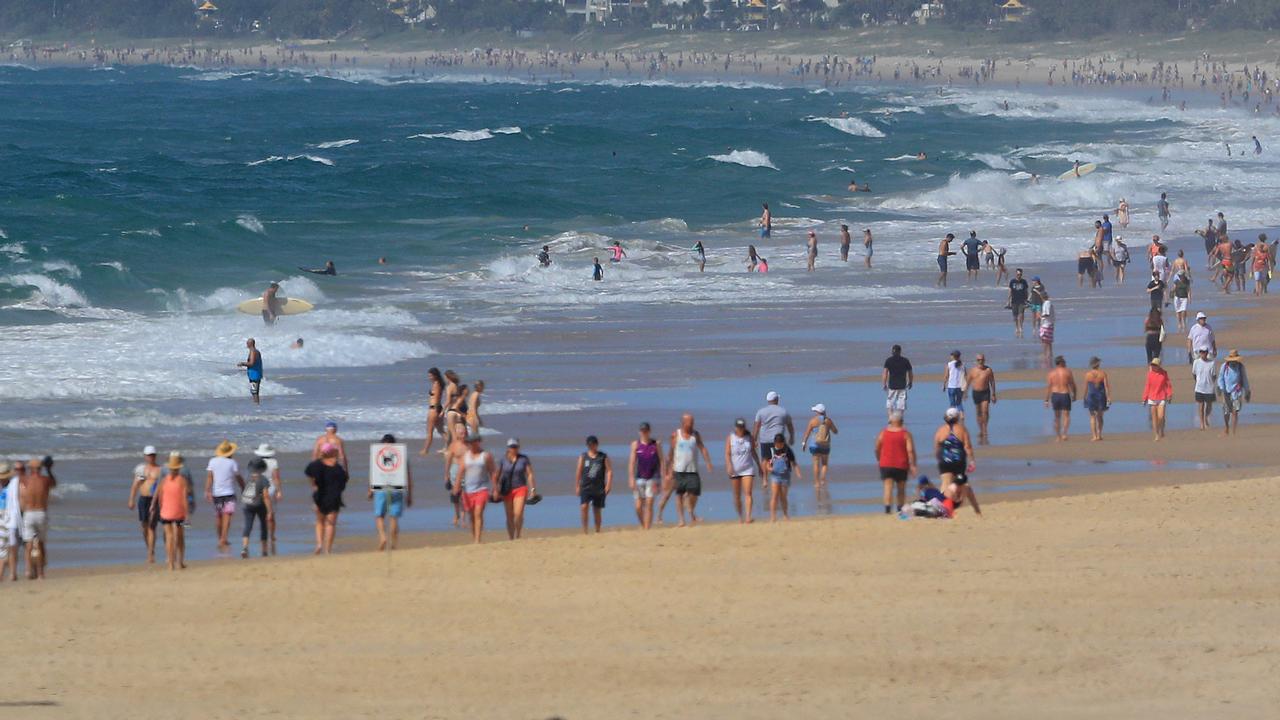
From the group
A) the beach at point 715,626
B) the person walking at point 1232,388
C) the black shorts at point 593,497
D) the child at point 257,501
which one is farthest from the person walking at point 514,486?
the person walking at point 1232,388

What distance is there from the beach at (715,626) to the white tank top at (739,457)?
801 millimetres

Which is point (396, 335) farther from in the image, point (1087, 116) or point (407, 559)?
point (1087, 116)

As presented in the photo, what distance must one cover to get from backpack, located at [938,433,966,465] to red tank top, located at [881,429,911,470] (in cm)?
55

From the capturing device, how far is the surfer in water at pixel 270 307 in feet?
102

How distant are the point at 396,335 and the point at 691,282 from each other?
9370 millimetres

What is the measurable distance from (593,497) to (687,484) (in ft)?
2.85

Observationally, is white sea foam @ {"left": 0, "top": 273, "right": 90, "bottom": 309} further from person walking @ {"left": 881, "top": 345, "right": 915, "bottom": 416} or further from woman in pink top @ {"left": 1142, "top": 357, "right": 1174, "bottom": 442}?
woman in pink top @ {"left": 1142, "top": 357, "right": 1174, "bottom": 442}

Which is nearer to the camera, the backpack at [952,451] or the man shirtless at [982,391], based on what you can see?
the backpack at [952,451]

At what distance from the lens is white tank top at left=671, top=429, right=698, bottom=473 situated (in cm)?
1661

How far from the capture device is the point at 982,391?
21.2 meters

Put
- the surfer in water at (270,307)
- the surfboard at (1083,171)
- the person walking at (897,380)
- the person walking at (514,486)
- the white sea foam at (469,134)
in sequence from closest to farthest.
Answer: the person walking at (514,486)
the person walking at (897,380)
the surfer in water at (270,307)
the surfboard at (1083,171)
the white sea foam at (469,134)

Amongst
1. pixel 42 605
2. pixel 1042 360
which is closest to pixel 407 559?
pixel 42 605

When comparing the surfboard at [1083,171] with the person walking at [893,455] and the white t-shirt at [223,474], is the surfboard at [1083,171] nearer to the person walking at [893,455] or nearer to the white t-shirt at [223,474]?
the person walking at [893,455]

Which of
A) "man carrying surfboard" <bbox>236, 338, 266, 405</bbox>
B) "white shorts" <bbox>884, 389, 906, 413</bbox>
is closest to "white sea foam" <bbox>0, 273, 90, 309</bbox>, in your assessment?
"man carrying surfboard" <bbox>236, 338, 266, 405</bbox>
